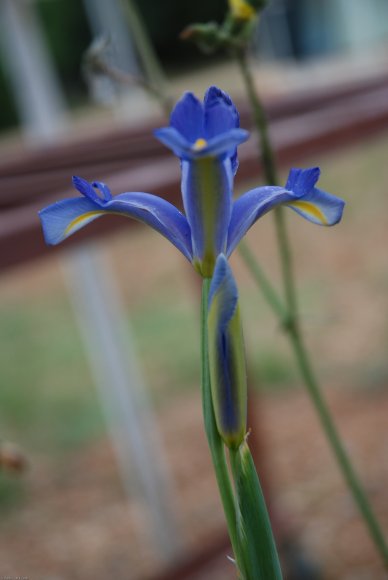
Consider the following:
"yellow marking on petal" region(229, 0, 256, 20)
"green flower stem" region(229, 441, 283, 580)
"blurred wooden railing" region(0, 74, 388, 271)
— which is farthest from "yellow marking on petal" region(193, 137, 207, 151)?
"blurred wooden railing" region(0, 74, 388, 271)

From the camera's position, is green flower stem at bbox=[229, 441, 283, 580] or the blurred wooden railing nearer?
green flower stem at bbox=[229, 441, 283, 580]

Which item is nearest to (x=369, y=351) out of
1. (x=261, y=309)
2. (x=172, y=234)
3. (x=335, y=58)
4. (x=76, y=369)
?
(x=261, y=309)

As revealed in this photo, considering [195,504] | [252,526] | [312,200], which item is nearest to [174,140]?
[312,200]

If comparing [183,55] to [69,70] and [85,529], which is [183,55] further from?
[85,529]

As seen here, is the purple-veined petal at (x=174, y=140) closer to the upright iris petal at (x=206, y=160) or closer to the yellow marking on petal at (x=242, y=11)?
the upright iris petal at (x=206, y=160)

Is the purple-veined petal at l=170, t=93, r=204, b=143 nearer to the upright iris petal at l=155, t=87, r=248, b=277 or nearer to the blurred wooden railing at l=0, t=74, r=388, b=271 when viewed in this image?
the upright iris petal at l=155, t=87, r=248, b=277

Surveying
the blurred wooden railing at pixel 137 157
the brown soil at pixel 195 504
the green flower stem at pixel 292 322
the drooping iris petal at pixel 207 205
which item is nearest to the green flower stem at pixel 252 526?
the drooping iris petal at pixel 207 205
